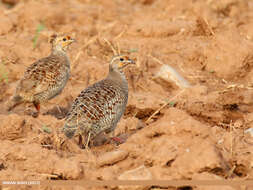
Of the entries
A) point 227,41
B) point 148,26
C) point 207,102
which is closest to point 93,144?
point 207,102

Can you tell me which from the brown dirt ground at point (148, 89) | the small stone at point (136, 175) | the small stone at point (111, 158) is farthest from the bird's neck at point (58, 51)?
the small stone at point (136, 175)

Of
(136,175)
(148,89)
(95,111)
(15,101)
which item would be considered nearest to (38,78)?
(15,101)

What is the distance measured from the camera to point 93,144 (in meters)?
6.93

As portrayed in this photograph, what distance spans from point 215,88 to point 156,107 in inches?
57.8

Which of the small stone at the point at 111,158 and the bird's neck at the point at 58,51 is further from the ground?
the bird's neck at the point at 58,51

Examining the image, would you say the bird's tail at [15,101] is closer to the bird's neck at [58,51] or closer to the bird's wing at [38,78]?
the bird's wing at [38,78]

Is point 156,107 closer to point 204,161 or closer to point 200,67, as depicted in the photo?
point 200,67

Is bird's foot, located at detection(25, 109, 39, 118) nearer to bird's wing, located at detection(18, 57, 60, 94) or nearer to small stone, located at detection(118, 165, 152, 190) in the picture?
bird's wing, located at detection(18, 57, 60, 94)

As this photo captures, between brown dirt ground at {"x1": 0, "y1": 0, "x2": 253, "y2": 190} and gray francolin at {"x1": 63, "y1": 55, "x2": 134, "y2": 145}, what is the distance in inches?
8.3

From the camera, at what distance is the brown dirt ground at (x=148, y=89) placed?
17.5 feet

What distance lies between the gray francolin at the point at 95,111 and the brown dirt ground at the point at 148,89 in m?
0.21

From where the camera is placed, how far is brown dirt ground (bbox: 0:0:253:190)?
5320mm

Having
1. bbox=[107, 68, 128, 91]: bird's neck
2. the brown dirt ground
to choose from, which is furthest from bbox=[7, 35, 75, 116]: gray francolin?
bbox=[107, 68, 128, 91]: bird's neck

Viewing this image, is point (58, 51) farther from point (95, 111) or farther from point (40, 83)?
point (95, 111)
